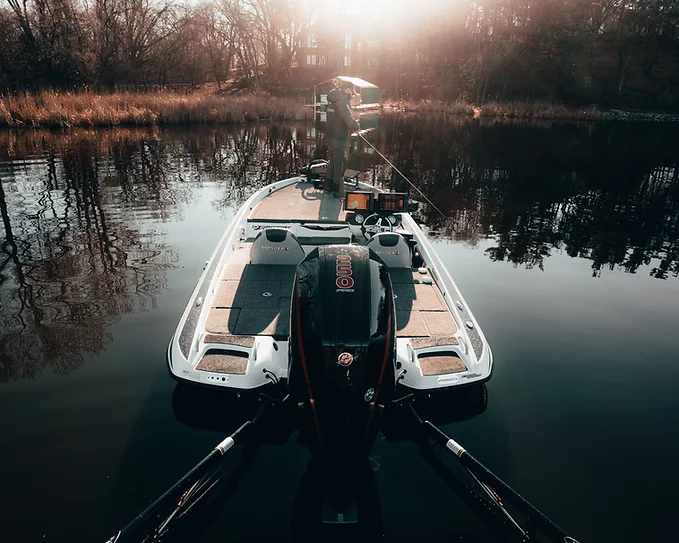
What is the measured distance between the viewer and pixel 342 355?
12.3ft

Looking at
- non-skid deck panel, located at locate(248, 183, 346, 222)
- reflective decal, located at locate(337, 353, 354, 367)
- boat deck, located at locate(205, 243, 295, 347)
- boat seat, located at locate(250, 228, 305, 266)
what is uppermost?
reflective decal, located at locate(337, 353, 354, 367)

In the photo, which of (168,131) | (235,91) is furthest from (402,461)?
(235,91)

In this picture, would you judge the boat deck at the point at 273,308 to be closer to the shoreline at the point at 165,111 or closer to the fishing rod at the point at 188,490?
the fishing rod at the point at 188,490

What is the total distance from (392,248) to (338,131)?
4.26 m

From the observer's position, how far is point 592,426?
219 inches

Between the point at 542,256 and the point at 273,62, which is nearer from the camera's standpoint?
the point at 542,256

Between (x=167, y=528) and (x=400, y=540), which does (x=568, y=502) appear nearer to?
(x=400, y=540)

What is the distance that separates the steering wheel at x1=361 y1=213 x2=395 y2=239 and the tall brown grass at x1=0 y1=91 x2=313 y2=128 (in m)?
23.8

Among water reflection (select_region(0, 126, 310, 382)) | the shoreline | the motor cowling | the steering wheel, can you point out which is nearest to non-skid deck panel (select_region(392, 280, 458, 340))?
the steering wheel

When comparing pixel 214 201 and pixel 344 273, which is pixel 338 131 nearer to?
pixel 214 201

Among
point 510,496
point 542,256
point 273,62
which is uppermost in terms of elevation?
point 273,62

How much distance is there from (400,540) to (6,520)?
11.0 feet

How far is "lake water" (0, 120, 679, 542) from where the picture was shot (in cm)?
434

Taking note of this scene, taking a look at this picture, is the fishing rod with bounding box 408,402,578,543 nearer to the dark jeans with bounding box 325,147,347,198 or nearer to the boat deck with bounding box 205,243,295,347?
the boat deck with bounding box 205,243,295,347
